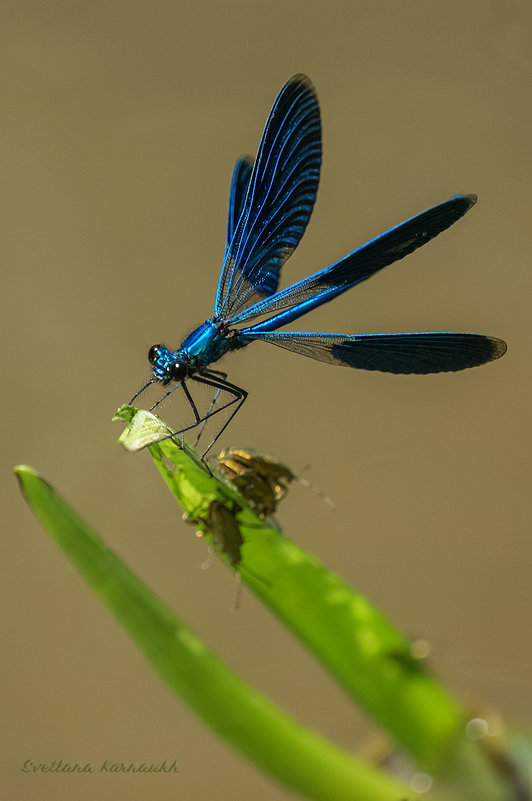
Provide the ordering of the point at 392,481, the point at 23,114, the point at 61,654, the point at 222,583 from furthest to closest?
the point at 23,114, the point at 392,481, the point at 222,583, the point at 61,654

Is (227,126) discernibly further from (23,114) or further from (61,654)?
(61,654)

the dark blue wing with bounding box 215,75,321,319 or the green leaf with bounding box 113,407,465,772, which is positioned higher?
the dark blue wing with bounding box 215,75,321,319

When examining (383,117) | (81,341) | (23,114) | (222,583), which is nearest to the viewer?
(222,583)

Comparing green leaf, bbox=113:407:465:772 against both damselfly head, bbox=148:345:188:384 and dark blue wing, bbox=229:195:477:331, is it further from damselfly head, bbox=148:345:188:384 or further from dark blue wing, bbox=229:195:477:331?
dark blue wing, bbox=229:195:477:331

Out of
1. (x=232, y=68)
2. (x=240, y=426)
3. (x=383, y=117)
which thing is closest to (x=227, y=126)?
(x=232, y=68)

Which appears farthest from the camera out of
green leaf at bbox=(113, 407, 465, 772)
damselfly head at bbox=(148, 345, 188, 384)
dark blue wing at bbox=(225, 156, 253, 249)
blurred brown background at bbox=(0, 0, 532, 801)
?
blurred brown background at bbox=(0, 0, 532, 801)

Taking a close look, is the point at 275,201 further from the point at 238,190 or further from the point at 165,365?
the point at 165,365

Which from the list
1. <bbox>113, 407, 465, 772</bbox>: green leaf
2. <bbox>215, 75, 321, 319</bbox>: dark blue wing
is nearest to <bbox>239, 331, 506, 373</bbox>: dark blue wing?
<bbox>215, 75, 321, 319</bbox>: dark blue wing

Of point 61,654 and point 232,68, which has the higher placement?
point 232,68
